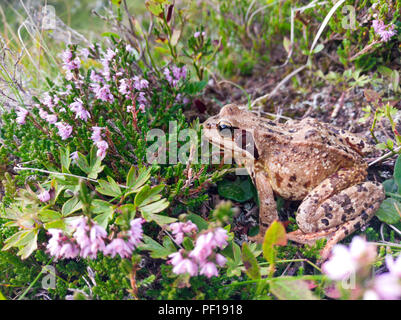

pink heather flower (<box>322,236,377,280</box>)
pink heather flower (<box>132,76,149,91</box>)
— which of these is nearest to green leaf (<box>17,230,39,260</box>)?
pink heather flower (<box>132,76,149,91</box>)

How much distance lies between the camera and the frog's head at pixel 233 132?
3605 mm

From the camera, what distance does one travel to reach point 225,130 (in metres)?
3.62

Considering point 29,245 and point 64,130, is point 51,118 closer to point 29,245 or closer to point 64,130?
point 64,130

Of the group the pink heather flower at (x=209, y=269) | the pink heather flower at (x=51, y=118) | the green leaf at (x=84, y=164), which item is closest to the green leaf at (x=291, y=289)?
the pink heather flower at (x=209, y=269)

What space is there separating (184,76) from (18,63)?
224cm

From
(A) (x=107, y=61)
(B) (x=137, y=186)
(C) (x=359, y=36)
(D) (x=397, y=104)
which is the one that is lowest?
(B) (x=137, y=186)

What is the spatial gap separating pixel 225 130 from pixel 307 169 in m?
1.02

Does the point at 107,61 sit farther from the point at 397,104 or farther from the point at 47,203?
the point at 397,104

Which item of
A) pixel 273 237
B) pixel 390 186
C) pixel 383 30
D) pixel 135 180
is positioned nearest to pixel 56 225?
pixel 135 180

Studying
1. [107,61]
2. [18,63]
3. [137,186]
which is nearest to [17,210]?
[137,186]

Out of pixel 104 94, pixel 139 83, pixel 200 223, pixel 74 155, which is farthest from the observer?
pixel 139 83

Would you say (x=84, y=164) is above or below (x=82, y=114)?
below

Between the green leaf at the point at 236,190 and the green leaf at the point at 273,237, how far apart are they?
1288mm
